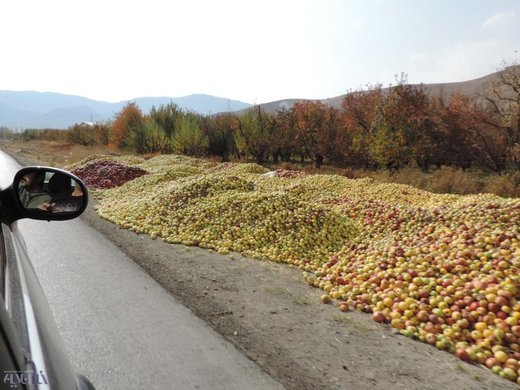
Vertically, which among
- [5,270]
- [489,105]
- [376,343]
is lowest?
[376,343]

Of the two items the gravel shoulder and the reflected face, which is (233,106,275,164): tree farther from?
the reflected face

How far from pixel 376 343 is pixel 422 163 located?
68.6 ft

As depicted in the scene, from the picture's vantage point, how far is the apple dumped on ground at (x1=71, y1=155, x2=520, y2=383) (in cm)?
371

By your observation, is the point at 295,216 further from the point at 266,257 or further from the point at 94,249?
the point at 94,249

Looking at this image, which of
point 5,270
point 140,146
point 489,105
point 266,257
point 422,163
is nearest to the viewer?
point 5,270

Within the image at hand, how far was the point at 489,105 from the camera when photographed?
20516 mm

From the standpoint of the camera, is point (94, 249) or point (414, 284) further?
point (94, 249)

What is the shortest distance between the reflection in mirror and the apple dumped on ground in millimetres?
3364

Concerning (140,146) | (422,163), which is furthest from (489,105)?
(140,146)

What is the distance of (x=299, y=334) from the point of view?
3719 mm

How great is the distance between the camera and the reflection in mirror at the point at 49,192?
1.51 meters

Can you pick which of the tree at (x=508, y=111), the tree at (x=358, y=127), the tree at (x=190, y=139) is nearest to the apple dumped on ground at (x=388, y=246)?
the tree at (x=508, y=111)

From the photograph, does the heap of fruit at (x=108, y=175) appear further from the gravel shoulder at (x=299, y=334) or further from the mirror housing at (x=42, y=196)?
the mirror housing at (x=42, y=196)

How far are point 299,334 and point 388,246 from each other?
269cm
